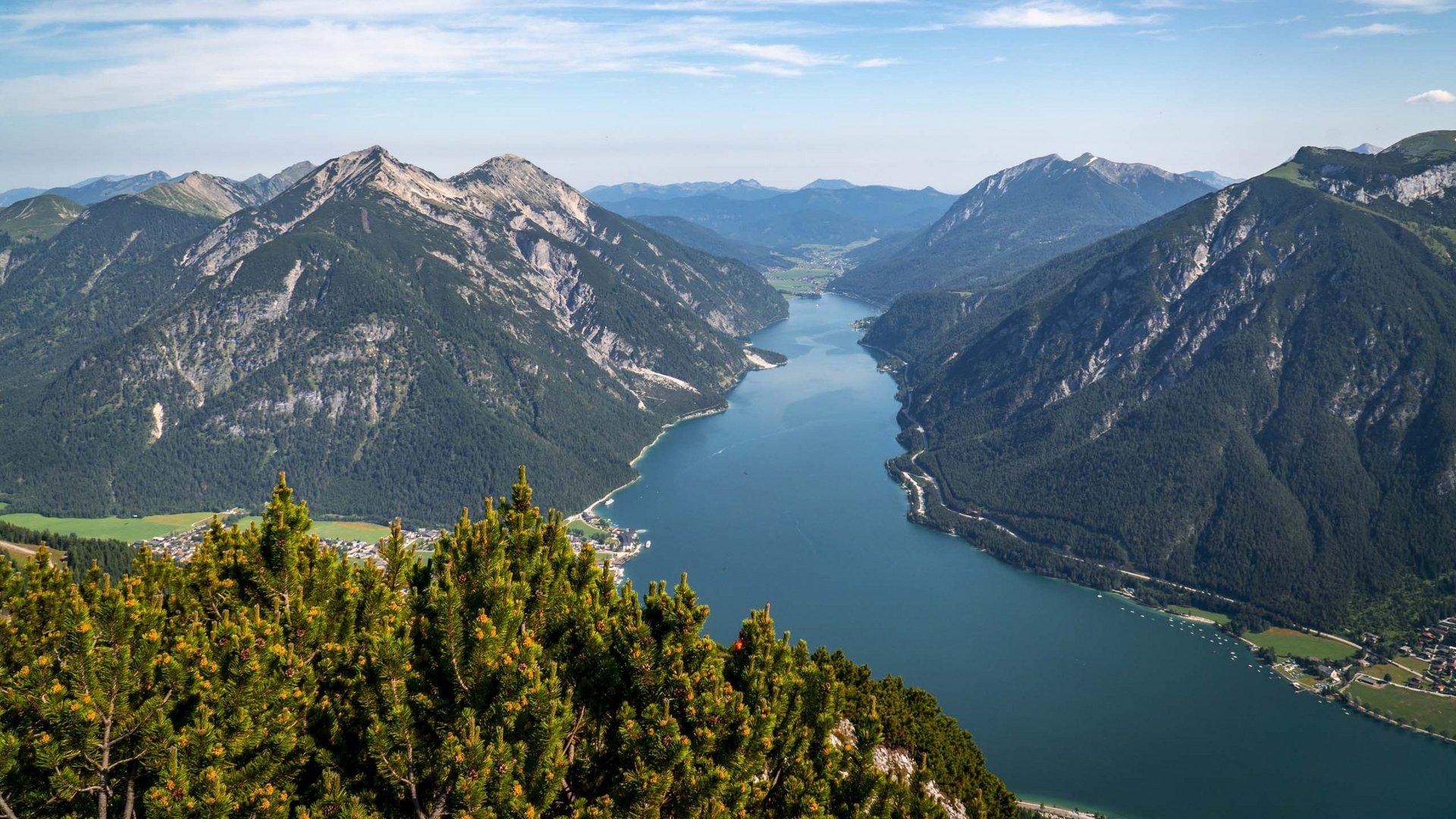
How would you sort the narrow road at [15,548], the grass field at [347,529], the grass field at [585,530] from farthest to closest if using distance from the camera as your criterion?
the grass field at [347,529] → the grass field at [585,530] → the narrow road at [15,548]

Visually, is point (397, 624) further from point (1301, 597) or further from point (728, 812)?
point (1301, 597)

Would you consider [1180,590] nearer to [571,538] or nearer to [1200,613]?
[1200,613]

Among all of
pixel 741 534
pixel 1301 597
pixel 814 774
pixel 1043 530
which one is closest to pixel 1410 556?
pixel 1301 597

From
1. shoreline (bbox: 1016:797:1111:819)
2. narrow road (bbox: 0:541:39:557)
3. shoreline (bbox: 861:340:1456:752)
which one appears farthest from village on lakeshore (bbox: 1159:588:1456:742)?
narrow road (bbox: 0:541:39:557)

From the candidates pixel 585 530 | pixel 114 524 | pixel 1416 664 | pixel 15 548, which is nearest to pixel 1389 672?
pixel 1416 664

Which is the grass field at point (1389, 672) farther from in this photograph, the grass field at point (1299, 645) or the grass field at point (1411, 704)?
the grass field at point (1299, 645)

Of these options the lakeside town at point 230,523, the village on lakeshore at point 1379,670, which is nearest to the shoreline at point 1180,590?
the village on lakeshore at point 1379,670

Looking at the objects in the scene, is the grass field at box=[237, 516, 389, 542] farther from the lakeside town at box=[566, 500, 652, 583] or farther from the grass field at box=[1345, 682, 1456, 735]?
the grass field at box=[1345, 682, 1456, 735]
